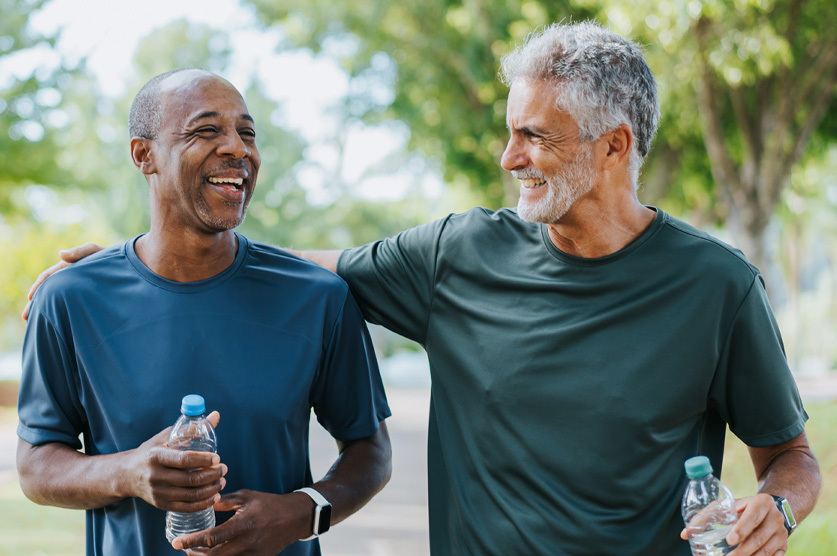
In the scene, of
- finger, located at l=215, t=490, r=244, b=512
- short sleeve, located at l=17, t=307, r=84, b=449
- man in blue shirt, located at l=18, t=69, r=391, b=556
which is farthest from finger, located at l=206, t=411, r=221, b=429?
short sleeve, located at l=17, t=307, r=84, b=449

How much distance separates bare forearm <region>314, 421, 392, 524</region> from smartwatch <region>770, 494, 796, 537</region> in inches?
48.1

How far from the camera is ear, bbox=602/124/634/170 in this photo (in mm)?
2709

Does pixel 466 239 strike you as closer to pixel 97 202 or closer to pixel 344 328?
pixel 344 328

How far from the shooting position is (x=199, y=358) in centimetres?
246

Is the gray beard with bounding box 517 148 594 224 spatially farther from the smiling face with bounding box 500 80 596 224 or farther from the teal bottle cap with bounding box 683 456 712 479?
the teal bottle cap with bounding box 683 456 712 479

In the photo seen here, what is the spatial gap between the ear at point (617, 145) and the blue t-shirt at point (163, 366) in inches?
41.8

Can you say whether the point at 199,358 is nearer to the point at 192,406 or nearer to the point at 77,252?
the point at 192,406

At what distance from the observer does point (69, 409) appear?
247 centimetres

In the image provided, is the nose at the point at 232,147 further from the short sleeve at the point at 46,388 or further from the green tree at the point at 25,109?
the green tree at the point at 25,109

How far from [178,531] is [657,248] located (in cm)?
168

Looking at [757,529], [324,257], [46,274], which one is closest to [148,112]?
[46,274]

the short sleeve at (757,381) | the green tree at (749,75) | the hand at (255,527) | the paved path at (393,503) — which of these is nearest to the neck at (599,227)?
the short sleeve at (757,381)

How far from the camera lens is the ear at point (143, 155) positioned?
2.66m

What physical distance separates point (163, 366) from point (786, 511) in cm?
190
